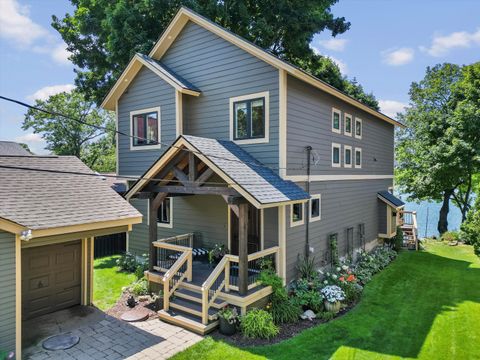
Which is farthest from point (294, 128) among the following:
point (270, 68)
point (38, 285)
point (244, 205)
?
point (38, 285)

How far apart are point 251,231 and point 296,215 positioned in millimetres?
1547

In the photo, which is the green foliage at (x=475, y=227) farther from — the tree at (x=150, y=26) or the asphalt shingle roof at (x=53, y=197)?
the asphalt shingle roof at (x=53, y=197)

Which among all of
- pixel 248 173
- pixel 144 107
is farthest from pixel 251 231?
pixel 144 107

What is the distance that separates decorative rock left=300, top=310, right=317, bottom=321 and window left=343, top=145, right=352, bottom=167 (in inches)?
268

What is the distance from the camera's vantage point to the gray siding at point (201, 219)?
441 inches

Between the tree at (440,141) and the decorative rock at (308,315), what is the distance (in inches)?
709

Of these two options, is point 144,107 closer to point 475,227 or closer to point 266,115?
point 266,115

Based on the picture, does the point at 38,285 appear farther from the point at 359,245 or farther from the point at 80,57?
the point at 80,57

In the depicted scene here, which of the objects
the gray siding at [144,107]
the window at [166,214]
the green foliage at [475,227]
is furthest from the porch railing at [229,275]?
the green foliage at [475,227]

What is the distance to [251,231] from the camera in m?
10.7

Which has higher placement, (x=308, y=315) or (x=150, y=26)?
(x=150, y=26)

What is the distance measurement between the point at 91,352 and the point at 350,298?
7.59m

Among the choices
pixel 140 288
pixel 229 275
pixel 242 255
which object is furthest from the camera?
pixel 140 288

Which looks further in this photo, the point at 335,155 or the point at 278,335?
the point at 335,155
